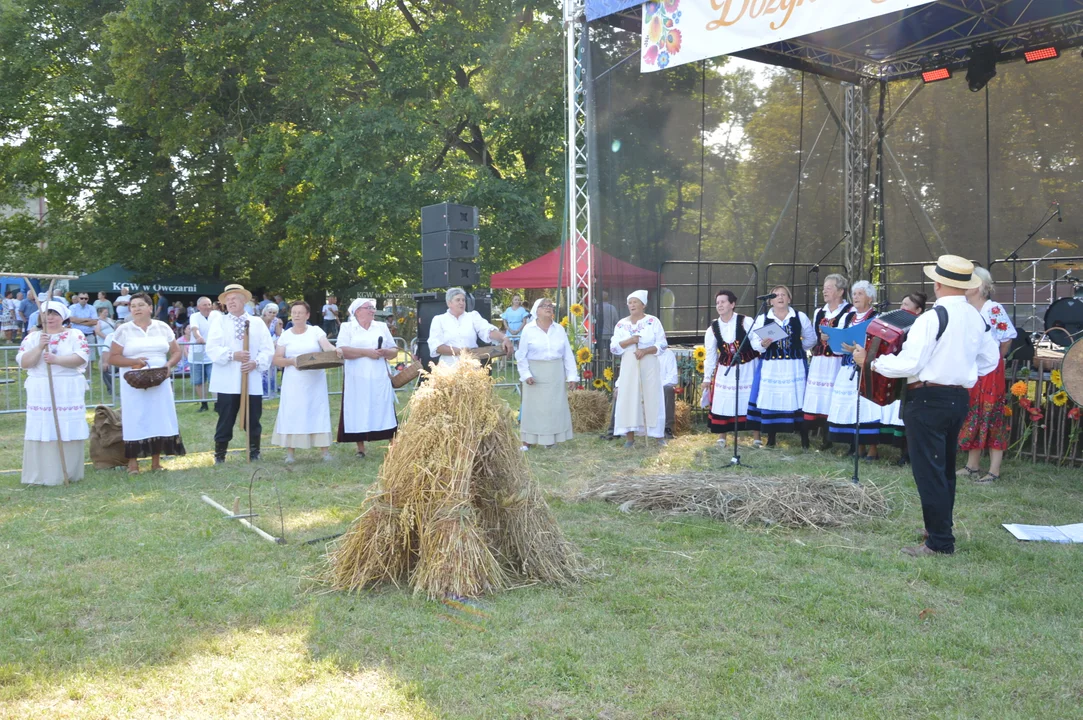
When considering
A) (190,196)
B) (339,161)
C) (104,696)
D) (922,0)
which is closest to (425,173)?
(339,161)

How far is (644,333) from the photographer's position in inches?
377

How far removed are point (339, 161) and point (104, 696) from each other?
676 inches

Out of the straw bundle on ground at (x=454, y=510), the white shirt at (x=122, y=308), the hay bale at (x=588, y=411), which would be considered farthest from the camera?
the white shirt at (x=122, y=308)

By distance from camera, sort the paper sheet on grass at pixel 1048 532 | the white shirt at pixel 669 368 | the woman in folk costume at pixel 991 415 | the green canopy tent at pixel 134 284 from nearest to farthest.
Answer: the paper sheet on grass at pixel 1048 532 → the woman in folk costume at pixel 991 415 → the white shirt at pixel 669 368 → the green canopy tent at pixel 134 284

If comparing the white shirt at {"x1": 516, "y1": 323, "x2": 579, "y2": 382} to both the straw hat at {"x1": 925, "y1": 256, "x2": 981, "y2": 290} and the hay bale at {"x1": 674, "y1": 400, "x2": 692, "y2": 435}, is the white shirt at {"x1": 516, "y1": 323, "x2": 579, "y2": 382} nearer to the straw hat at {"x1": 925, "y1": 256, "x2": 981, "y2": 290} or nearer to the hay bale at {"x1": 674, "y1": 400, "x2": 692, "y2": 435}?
the hay bale at {"x1": 674, "y1": 400, "x2": 692, "y2": 435}

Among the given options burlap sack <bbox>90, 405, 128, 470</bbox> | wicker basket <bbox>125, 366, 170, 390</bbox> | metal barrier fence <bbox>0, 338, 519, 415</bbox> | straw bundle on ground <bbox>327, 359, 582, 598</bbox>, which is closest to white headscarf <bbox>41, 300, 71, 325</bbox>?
wicker basket <bbox>125, 366, 170, 390</bbox>

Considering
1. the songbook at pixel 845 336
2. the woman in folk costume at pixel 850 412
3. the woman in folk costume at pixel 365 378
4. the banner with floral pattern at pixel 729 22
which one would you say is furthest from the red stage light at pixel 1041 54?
the woman in folk costume at pixel 365 378

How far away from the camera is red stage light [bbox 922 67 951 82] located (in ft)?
46.0

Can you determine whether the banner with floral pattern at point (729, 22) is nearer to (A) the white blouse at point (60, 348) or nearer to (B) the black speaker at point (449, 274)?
(B) the black speaker at point (449, 274)

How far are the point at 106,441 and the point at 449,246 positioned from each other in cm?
419

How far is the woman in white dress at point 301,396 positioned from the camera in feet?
28.7

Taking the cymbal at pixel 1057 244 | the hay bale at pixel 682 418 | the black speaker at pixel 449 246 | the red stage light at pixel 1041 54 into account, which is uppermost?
the red stage light at pixel 1041 54

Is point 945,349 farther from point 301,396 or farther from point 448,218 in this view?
point 448,218

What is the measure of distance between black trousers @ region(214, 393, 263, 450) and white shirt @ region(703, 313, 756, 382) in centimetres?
468
